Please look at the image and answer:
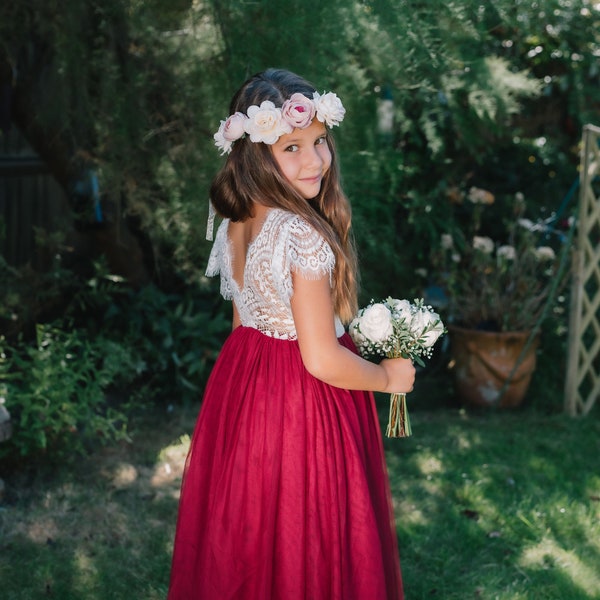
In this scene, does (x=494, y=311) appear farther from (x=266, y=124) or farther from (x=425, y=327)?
(x=266, y=124)

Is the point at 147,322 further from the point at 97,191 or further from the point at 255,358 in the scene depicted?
the point at 255,358

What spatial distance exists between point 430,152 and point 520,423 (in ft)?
5.59

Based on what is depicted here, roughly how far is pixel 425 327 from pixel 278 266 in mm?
461

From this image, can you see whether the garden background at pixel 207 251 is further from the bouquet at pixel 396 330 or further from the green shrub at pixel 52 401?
the bouquet at pixel 396 330

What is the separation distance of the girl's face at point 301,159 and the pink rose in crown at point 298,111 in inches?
2.2

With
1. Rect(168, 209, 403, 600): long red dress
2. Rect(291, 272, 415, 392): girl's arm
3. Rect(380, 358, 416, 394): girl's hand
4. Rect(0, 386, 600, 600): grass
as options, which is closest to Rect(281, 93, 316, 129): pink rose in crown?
Rect(168, 209, 403, 600): long red dress

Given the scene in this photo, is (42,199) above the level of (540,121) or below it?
below

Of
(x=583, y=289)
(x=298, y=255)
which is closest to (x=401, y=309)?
(x=298, y=255)

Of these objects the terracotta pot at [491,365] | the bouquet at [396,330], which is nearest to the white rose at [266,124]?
the bouquet at [396,330]

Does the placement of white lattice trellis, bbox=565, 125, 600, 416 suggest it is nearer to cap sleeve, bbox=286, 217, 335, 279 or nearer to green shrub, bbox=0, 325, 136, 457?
green shrub, bbox=0, 325, 136, 457

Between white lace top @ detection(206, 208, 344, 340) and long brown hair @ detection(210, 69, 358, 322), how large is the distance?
0.04m

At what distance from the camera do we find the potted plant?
442 cm

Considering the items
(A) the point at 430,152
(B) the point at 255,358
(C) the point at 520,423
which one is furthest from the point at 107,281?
(B) the point at 255,358

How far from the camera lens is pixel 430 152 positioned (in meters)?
4.81
